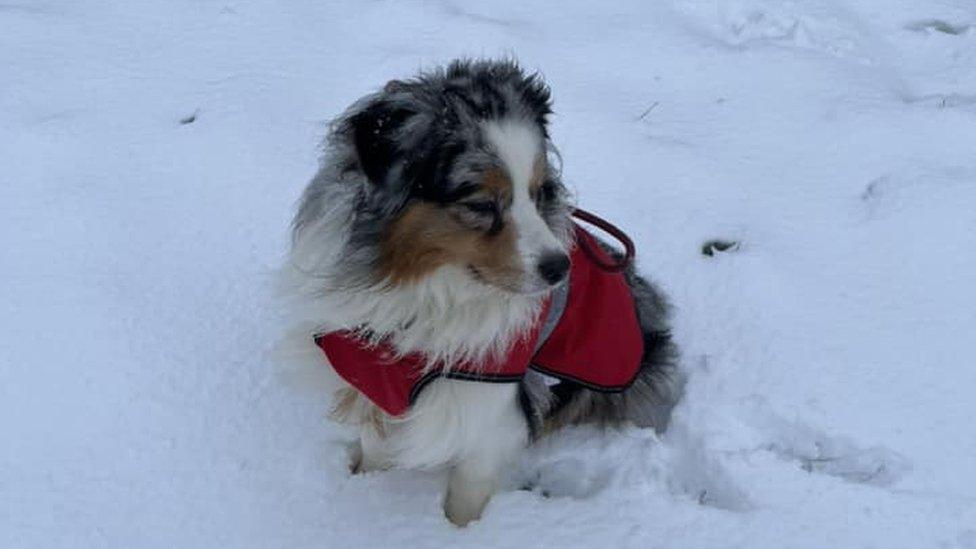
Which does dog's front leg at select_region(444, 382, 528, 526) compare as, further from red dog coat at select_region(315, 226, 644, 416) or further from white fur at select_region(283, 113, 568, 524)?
red dog coat at select_region(315, 226, 644, 416)

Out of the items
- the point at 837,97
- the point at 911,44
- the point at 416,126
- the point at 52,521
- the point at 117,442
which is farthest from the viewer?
the point at 911,44

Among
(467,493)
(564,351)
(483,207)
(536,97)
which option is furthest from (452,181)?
(467,493)

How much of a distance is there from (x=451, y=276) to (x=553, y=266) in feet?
0.92

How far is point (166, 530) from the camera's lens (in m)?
2.89

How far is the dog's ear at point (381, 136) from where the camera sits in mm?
2281

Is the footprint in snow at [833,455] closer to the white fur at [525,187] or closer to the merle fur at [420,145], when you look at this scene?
the merle fur at [420,145]

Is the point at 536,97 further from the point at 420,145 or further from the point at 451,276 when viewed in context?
the point at 451,276

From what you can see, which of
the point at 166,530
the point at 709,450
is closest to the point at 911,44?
the point at 709,450

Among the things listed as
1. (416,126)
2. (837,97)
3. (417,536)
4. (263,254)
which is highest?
(416,126)

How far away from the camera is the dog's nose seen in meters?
2.38

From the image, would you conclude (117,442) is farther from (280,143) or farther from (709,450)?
(709,450)

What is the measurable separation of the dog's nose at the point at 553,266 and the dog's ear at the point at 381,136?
1.45 ft

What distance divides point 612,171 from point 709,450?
1.52 meters

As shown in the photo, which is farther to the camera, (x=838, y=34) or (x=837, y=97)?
(x=838, y=34)
